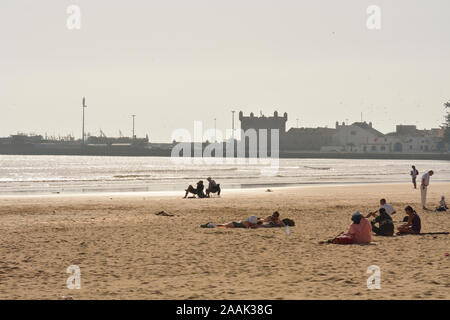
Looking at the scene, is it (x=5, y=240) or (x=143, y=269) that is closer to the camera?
(x=143, y=269)

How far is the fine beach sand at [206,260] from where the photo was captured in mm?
8484

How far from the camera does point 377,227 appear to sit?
1417cm

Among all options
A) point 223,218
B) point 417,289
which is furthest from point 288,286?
point 223,218

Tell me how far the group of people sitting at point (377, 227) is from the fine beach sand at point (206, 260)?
1.15ft

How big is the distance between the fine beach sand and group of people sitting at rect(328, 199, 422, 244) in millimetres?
350

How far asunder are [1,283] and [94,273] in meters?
1.42

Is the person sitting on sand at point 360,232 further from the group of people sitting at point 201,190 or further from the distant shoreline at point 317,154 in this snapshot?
the distant shoreline at point 317,154

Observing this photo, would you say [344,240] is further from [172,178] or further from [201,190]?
[172,178]

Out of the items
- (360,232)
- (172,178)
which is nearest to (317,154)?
(172,178)

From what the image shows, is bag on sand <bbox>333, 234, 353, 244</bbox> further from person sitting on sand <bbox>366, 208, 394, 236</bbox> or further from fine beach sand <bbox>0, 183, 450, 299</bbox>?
person sitting on sand <bbox>366, 208, 394, 236</bbox>

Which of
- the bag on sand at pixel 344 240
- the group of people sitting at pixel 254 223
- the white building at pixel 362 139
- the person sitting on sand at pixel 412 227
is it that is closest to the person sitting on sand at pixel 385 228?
the person sitting on sand at pixel 412 227
